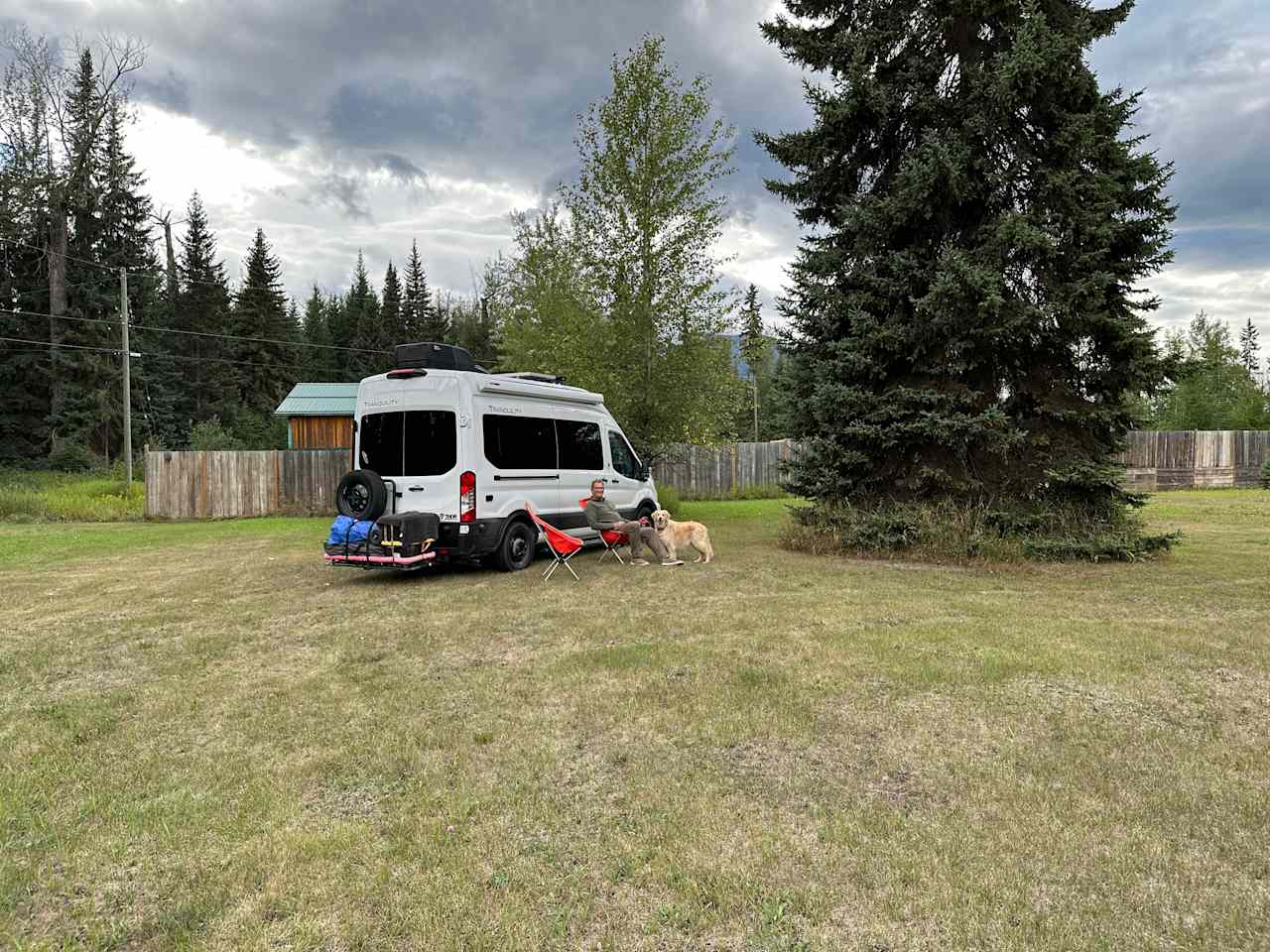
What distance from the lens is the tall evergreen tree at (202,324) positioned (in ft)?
140

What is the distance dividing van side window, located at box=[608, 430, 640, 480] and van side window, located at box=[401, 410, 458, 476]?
3.14 m

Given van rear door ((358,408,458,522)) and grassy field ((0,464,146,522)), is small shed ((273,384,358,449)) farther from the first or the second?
van rear door ((358,408,458,522))

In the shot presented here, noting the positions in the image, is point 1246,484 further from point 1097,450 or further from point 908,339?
point 908,339

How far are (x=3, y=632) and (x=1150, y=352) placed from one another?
13339 millimetres

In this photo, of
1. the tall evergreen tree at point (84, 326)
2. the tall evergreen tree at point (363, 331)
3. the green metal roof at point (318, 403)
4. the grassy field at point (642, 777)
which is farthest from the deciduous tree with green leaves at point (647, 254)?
the tall evergreen tree at point (363, 331)

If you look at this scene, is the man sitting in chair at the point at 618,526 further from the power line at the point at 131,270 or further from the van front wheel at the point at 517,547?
the power line at the point at 131,270

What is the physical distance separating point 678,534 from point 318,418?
27.7 metres

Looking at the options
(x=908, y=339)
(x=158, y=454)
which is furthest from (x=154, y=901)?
(x=158, y=454)

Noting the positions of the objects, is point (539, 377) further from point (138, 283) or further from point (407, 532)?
point (138, 283)

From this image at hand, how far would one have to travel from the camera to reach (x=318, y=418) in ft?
108

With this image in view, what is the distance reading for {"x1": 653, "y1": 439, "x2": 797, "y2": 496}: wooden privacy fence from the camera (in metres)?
22.2

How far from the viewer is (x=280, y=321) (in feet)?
159

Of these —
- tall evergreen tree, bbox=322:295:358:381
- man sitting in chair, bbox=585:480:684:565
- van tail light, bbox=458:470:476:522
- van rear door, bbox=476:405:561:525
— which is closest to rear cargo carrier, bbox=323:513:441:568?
van tail light, bbox=458:470:476:522

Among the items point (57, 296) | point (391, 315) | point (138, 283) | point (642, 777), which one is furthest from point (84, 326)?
point (642, 777)
